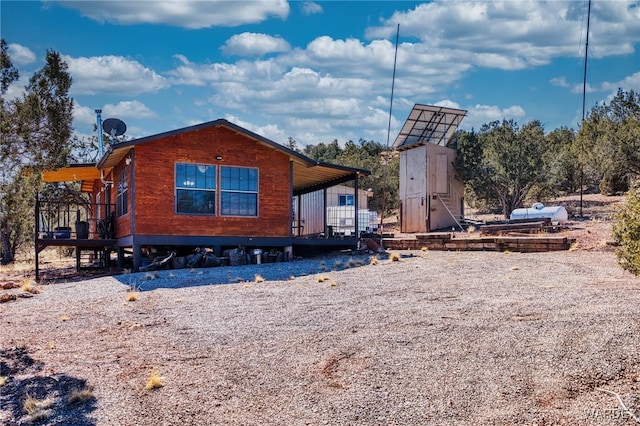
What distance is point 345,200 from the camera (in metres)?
30.9

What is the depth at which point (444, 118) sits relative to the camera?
25172 millimetres

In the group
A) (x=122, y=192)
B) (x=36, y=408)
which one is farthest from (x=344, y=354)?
(x=122, y=192)

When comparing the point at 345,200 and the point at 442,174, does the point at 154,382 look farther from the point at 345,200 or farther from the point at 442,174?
the point at 345,200

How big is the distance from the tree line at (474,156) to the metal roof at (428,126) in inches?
24.6

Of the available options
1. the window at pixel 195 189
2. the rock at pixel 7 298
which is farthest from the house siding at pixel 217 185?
the rock at pixel 7 298

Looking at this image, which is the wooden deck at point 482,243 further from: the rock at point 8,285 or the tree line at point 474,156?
the rock at point 8,285

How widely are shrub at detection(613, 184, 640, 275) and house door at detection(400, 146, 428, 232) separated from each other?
44.5 feet

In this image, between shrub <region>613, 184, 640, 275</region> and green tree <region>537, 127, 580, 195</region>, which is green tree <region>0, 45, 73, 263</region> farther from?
green tree <region>537, 127, 580, 195</region>

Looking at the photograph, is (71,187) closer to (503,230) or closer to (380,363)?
(503,230)

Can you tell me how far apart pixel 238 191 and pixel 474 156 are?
38.6 feet

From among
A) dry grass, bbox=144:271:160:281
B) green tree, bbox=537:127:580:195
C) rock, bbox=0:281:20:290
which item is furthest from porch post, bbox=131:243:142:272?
green tree, bbox=537:127:580:195

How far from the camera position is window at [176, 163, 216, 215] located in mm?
15852

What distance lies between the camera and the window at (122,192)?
1639 cm

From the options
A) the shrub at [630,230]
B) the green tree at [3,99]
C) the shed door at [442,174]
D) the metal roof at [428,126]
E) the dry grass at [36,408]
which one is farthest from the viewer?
the metal roof at [428,126]
